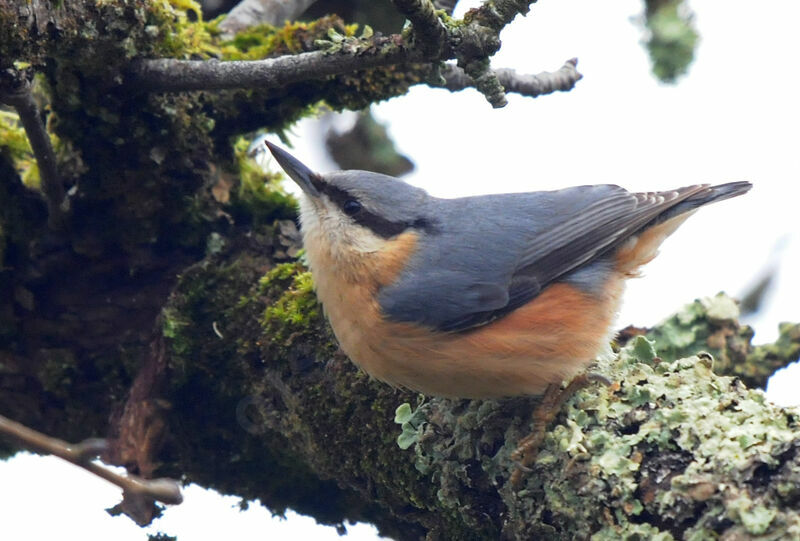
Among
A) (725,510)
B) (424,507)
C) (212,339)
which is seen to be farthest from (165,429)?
(725,510)

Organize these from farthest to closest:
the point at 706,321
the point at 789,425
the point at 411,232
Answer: the point at 706,321 → the point at 411,232 → the point at 789,425

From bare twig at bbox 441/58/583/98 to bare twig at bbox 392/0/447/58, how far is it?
0.81 m

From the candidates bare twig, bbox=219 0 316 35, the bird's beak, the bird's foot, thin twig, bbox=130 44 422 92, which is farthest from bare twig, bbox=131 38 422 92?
the bird's foot

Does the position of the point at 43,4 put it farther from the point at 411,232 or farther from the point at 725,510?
the point at 725,510

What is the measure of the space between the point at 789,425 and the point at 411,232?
166 cm

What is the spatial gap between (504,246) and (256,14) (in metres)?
1.87

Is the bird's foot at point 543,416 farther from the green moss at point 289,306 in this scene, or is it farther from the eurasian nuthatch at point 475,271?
→ the green moss at point 289,306

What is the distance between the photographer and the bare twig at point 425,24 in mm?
2448

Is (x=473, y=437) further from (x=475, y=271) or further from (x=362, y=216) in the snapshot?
(x=362, y=216)

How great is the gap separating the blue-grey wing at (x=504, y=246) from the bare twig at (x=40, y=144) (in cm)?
134

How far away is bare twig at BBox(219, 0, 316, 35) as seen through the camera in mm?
4102

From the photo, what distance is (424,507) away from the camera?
9.56 ft

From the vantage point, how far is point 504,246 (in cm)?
329

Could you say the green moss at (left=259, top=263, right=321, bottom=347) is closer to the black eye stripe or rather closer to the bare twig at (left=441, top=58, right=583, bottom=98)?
the black eye stripe
